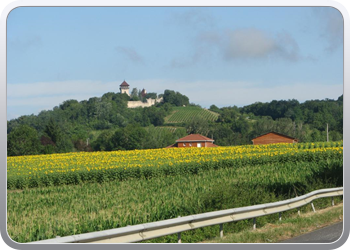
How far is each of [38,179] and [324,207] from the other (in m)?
17.3

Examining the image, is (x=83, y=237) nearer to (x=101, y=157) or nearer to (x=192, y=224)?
(x=192, y=224)

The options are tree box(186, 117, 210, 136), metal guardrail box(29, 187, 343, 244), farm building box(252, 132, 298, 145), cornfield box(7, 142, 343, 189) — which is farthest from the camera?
farm building box(252, 132, 298, 145)

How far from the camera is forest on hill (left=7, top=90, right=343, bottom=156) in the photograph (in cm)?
976

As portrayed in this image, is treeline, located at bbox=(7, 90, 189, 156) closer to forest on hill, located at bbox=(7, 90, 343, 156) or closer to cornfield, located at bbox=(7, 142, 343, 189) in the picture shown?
forest on hill, located at bbox=(7, 90, 343, 156)

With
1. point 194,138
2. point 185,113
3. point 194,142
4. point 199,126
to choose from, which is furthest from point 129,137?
point 194,138

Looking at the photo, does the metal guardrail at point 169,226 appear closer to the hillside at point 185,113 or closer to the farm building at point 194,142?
the hillside at point 185,113

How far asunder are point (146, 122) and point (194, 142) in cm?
1407

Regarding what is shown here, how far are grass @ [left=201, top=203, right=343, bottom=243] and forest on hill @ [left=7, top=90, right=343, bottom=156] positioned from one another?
4.78 ft

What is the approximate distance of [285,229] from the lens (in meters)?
8.04

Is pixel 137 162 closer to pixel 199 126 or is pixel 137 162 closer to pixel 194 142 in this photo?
pixel 199 126

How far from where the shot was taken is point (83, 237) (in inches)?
220

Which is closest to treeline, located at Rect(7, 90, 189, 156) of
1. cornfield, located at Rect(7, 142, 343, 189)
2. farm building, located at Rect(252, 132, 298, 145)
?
cornfield, located at Rect(7, 142, 343, 189)
